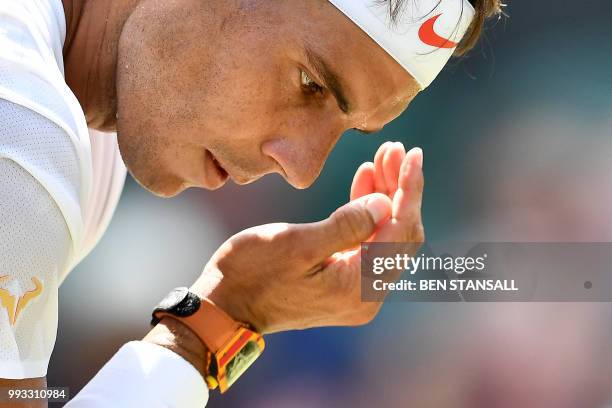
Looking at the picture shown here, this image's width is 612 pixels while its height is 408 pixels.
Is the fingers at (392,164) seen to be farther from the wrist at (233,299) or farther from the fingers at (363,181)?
the wrist at (233,299)

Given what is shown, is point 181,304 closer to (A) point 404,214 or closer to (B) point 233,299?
(B) point 233,299

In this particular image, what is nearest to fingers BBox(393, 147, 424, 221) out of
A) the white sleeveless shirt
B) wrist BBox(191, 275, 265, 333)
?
wrist BBox(191, 275, 265, 333)

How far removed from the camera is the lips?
177cm

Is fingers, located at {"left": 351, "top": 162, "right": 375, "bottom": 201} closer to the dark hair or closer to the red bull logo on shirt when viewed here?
the dark hair

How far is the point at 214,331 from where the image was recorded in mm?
1696

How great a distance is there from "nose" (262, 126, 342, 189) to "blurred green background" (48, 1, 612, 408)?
1977mm

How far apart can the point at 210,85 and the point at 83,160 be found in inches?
17.9

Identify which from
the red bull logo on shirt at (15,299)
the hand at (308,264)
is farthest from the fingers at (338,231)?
the red bull logo on shirt at (15,299)

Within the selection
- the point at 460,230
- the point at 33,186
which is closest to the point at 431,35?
the point at 33,186

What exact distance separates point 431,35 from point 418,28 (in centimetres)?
4

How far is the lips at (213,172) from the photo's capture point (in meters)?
1.77

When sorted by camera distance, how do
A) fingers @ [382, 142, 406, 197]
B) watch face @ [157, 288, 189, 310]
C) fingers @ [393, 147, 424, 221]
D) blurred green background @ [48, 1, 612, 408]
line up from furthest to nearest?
blurred green background @ [48, 1, 612, 408], fingers @ [382, 142, 406, 197], fingers @ [393, 147, 424, 221], watch face @ [157, 288, 189, 310]

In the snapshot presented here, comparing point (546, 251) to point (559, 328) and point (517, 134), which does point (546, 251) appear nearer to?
point (559, 328)

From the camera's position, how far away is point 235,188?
149 inches
